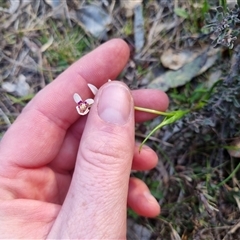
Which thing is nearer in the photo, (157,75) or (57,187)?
(57,187)

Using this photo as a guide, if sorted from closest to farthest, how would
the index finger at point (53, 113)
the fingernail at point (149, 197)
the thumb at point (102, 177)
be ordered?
the thumb at point (102, 177) < the index finger at point (53, 113) < the fingernail at point (149, 197)

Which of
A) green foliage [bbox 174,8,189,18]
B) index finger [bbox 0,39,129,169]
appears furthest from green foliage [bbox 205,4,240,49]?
green foliage [bbox 174,8,189,18]

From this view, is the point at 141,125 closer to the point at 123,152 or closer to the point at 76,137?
the point at 76,137

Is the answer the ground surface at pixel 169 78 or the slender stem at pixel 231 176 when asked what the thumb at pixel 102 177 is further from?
the slender stem at pixel 231 176

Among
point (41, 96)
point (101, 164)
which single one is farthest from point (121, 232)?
point (41, 96)

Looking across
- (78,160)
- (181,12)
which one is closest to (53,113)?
(78,160)

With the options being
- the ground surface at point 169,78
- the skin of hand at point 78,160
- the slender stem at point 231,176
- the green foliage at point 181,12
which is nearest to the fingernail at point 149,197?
the skin of hand at point 78,160

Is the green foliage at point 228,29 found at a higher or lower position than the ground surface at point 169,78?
higher
